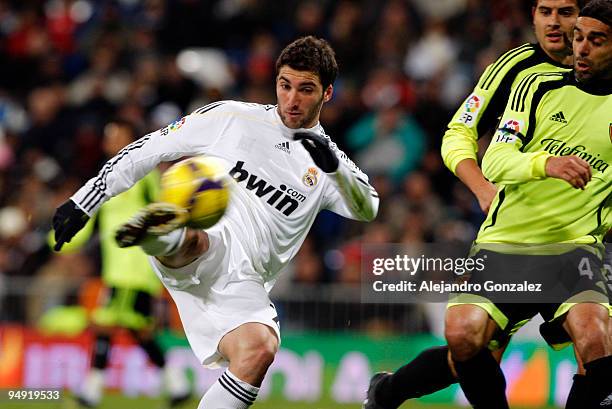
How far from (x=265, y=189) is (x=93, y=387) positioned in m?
3.42

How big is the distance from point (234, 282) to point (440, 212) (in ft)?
19.7

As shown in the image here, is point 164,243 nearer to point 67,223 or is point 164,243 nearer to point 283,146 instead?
point 67,223

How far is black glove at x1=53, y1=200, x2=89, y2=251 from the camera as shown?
593cm

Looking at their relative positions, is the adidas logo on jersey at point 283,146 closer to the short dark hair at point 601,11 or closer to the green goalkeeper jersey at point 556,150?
the green goalkeeper jersey at point 556,150

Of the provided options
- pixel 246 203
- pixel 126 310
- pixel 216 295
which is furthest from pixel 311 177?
pixel 126 310

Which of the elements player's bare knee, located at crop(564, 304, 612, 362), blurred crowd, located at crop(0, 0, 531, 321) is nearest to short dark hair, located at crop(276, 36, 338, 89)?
player's bare knee, located at crop(564, 304, 612, 362)

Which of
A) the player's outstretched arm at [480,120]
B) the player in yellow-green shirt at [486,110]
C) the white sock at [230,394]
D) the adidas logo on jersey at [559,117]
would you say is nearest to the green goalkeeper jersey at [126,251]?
the player in yellow-green shirt at [486,110]

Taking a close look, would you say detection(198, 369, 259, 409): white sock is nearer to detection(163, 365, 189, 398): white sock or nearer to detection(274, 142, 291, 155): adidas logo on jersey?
Result: detection(274, 142, 291, 155): adidas logo on jersey

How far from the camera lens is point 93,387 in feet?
29.2

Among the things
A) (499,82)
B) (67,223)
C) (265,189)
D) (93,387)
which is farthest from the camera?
(93,387)

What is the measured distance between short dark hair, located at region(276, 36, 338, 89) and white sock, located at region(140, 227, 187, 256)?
49.9 inches

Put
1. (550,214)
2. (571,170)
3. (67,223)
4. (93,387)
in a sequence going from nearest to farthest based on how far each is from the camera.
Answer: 1. (571,170)
2. (550,214)
3. (67,223)
4. (93,387)

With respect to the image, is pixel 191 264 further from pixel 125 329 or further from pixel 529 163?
pixel 125 329

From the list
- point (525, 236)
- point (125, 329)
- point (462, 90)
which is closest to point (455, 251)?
point (525, 236)
